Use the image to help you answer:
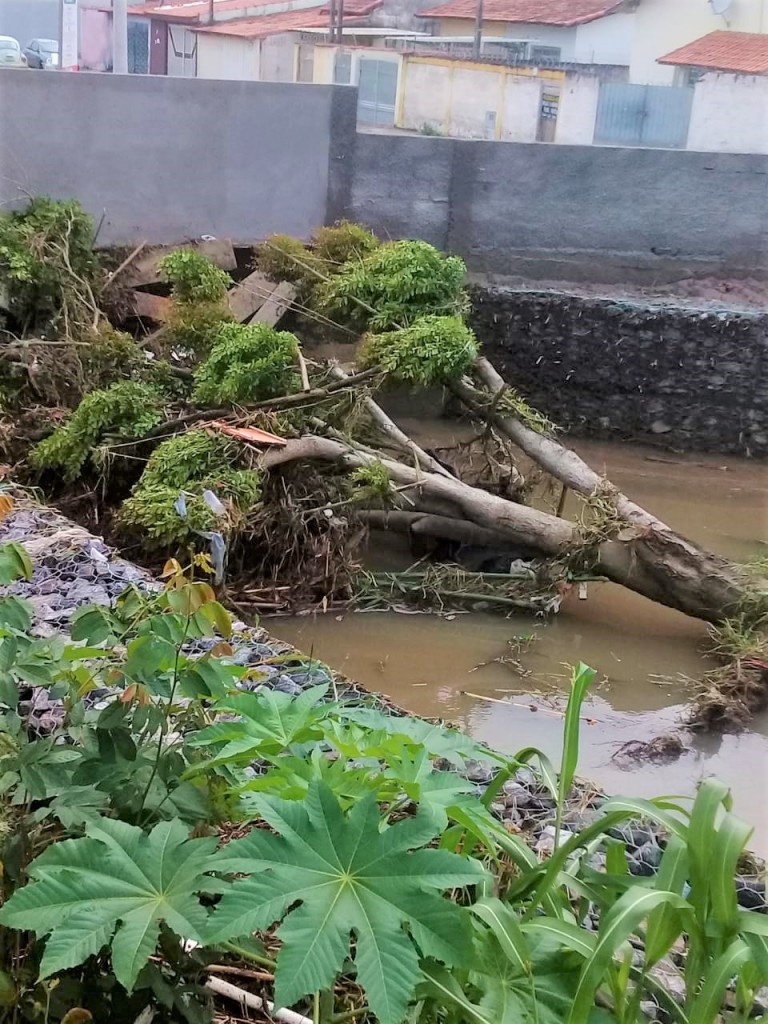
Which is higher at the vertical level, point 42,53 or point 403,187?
point 42,53

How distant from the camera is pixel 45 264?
5.10 metres

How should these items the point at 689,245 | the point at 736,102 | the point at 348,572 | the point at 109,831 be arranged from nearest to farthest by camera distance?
the point at 109,831, the point at 348,572, the point at 736,102, the point at 689,245

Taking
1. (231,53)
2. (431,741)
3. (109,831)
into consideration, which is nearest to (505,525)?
(431,741)

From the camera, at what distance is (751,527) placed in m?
5.54

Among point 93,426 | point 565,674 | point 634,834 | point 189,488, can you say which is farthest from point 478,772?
point 93,426

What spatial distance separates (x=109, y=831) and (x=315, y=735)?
0.93 feet

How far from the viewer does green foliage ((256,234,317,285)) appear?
564 cm

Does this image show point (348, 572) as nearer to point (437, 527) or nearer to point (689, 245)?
point (437, 527)

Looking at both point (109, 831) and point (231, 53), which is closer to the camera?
point (109, 831)

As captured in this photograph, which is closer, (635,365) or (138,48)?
(138,48)

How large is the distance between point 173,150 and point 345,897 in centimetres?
636

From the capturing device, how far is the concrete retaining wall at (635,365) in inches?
265

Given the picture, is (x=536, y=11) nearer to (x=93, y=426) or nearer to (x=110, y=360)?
(x=110, y=360)

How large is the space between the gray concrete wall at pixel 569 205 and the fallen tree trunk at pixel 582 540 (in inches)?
138
